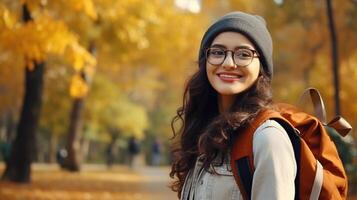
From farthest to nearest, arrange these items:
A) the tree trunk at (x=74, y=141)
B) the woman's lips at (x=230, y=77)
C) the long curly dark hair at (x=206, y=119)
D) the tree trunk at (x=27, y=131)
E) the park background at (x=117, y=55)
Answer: the tree trunk at (x=74, y=141)
the tree trunk at (x=27, y=131)
the park background at (x=117, y=55)
the woman's lips at (x=230, y=77)
the long curly dark hair at (x=206, y=119)

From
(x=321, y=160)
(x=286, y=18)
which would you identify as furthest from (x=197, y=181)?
(x=286, y=18)

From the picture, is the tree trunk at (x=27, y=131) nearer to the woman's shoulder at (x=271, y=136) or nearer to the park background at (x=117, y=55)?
the park background at (x=117, y=55)

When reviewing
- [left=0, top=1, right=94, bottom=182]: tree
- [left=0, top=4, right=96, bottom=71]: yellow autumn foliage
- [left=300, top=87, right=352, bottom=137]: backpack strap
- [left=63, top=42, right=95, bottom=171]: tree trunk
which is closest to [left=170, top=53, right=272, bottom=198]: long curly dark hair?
[left=300, top=87, right=352, bottom=137]: backpack strap

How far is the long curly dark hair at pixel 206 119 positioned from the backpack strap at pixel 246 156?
6cm

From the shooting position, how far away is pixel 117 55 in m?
19.0

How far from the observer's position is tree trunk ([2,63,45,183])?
49.2 feet

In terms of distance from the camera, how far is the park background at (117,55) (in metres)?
9.83

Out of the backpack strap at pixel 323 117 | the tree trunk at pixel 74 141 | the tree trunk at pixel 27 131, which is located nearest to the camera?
the backpack strap at pixel 323 117

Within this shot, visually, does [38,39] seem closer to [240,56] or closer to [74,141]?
[240,56]

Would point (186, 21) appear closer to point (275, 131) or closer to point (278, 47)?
point (278, 47)

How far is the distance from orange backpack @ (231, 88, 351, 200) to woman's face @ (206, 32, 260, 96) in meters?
0.16

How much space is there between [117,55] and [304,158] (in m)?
17.2

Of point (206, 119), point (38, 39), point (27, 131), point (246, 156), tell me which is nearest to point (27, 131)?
point (27, 131)

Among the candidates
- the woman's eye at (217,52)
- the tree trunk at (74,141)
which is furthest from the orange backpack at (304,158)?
the tree trunk at (74,141)
